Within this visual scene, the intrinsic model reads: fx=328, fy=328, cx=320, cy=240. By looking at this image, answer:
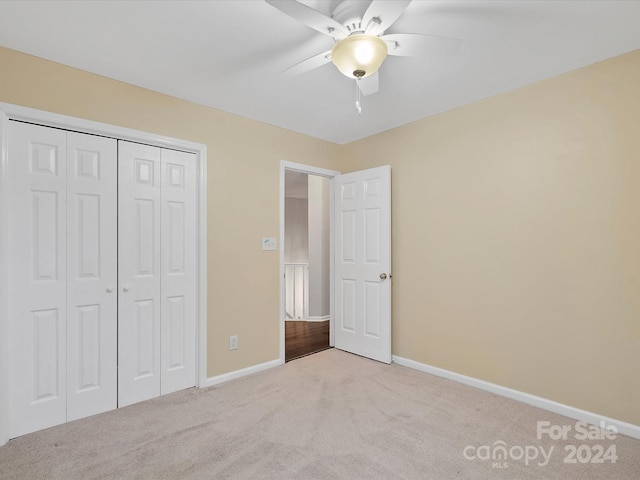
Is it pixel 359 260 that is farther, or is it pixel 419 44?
pixel 359 260

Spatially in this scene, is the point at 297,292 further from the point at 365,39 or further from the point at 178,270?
the point at 365,39

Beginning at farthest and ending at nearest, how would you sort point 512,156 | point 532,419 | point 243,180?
point 243,180
point 512,156
point 532,419

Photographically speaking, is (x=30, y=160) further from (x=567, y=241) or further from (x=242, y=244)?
(x=567, y=241)

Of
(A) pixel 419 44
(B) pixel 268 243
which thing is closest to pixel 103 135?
(B) pixel 268 243

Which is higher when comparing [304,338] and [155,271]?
[155,271]

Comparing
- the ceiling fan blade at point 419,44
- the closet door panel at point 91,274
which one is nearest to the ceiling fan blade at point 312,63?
the ceiling fan blade at point 419,44

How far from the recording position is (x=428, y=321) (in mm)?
3244

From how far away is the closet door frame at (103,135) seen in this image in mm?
2062

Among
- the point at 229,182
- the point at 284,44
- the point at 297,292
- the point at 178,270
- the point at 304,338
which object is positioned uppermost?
the point at 284,44

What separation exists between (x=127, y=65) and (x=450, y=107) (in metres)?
2.64

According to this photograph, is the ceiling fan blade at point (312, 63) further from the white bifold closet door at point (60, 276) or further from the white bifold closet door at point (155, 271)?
the white bifold closet door at point (60, 276)

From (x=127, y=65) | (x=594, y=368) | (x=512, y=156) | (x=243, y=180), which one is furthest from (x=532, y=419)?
(x=127, y=65)

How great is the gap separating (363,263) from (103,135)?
8.75 ft

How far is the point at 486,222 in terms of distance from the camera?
2844mm
